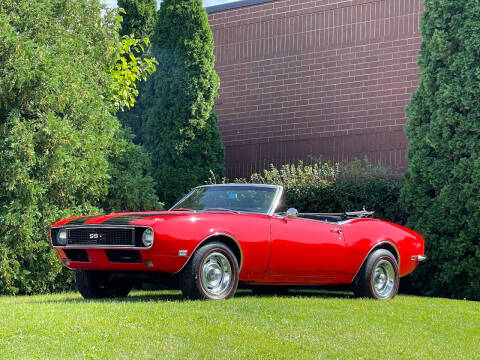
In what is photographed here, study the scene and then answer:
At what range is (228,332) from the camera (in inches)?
314

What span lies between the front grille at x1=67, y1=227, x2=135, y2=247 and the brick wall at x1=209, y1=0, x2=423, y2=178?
10336 millimetres

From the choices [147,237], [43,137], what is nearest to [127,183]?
[43,137]

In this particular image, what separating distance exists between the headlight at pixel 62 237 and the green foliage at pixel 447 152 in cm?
642

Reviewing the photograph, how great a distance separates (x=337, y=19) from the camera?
20688 mm

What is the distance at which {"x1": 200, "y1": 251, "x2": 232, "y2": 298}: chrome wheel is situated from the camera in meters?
9.93

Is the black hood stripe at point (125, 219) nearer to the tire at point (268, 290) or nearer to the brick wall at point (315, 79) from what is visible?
the tire at point (268, 290)

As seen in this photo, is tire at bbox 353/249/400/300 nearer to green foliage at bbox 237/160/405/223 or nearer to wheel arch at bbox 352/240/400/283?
wheel arch at bbox 352/240/400/283

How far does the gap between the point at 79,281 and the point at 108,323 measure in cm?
A: 294

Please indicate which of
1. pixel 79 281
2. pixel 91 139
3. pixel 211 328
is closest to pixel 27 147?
pixel 91 139

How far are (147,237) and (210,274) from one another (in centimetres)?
90

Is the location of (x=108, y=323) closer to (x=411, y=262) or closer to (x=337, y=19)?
(x=411, y=262)

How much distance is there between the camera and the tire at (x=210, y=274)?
9773 mm

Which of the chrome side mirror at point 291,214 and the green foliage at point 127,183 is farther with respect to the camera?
the green foliage at point 127,183

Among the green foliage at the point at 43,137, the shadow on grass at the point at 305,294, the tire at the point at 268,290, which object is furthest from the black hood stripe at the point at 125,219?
the green foliage at the point at 43,137
